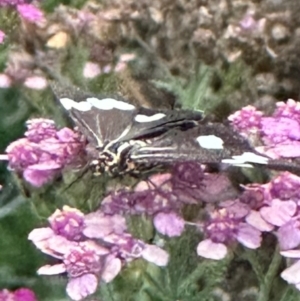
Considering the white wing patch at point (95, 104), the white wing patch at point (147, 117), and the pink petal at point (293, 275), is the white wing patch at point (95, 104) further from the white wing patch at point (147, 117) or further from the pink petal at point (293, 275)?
the pink petal at point (293, 275)

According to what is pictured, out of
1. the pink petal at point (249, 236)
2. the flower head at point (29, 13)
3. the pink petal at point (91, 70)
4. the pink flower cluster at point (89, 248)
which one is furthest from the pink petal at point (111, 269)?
the flower head at point (29, 13)

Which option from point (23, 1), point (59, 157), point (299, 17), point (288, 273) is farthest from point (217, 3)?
point (288, 273)

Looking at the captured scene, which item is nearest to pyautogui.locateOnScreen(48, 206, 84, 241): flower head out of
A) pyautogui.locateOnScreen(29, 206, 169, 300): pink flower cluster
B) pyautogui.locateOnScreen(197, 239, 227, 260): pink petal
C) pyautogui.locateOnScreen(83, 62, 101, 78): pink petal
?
pyautogui.locateOnScreen(29, 206, 169, 300): pink flower cluster

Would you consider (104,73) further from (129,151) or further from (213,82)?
(129,151)

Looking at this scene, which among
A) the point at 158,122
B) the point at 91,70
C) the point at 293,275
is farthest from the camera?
the point at 91,70

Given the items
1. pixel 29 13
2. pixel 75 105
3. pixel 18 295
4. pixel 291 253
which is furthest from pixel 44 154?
pixel 29 13

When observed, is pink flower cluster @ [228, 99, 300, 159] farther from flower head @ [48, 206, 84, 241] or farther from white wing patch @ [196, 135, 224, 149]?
flower head @ [48, 206, 84, 241]

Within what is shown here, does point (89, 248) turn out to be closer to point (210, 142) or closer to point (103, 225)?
point (103, 225)
